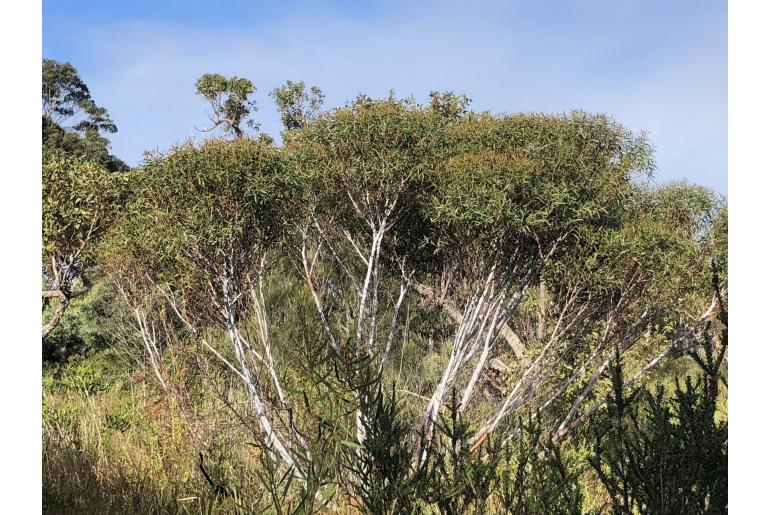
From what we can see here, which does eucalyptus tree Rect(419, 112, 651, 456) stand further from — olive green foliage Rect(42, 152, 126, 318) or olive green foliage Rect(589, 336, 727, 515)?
olive green foliage Rect(42, 152, 126, 318)

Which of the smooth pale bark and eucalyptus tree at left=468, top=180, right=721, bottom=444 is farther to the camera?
the smooth pale bark

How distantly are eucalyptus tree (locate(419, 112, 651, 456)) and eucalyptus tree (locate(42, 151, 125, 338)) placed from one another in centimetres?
547

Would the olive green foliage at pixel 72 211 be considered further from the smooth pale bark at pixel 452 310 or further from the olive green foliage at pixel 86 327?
the smooth pale bark at pixel 452 310

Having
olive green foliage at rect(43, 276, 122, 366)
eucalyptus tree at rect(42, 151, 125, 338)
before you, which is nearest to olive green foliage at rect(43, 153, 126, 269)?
eucalyptus tree at rect(42, 151, 125, 338)

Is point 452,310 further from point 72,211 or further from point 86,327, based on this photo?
point 86,327

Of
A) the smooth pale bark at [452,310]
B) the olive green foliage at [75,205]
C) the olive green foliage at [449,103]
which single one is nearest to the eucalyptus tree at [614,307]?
the smooth pale bark at [452,310]

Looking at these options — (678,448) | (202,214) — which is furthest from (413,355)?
(678,448)

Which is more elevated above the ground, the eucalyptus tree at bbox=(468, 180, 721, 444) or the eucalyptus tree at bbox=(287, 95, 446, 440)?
the eucalyptus tree at bbox=(287, 95, 446, 440)

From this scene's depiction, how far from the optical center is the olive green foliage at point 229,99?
1978cm

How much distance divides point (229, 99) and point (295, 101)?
3.01 m

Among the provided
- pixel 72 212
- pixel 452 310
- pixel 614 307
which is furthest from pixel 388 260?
pixel 72 212

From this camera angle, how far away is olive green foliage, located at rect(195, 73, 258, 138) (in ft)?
64.9

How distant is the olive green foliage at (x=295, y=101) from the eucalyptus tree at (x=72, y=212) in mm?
6956

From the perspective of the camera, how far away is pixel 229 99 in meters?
20.5
